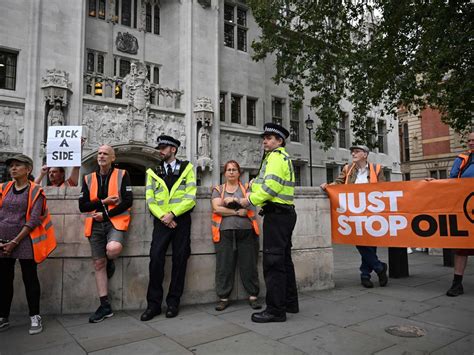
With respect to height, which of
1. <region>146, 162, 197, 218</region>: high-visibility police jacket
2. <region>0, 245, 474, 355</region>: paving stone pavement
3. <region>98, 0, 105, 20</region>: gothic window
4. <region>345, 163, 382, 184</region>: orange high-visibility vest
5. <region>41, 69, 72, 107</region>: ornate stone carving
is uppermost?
<region>98, 0, 105, 20</region>: gothic window

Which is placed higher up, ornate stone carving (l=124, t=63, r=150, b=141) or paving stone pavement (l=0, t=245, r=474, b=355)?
ornate stone carving (l=124, t=63, r=150, b=141)

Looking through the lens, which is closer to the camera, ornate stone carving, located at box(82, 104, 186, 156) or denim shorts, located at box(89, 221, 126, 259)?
denim shorts, located at box(89, 221, 126, 259)

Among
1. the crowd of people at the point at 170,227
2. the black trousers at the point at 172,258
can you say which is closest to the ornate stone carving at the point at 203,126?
the crowd of people at the point at 170,227

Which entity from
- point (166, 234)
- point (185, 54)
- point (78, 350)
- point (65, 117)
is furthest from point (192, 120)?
point (78, 350)

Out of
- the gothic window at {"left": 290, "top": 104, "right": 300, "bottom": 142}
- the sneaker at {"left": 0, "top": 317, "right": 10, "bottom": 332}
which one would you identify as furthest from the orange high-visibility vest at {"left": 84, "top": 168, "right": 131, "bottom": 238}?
the gothic window at {"left": 290, "top": 104, "right": 300, "bottom": 142}

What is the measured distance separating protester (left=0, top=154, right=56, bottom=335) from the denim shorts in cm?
50

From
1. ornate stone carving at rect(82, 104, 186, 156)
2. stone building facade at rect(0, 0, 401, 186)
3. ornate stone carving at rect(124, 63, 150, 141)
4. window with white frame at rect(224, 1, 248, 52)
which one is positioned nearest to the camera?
stone building facade at rect(0, 0, 401, 186)

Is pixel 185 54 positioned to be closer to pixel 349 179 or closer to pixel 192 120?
pixel 192 120

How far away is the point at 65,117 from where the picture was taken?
1444 centimetres

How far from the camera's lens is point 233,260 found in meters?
5.10

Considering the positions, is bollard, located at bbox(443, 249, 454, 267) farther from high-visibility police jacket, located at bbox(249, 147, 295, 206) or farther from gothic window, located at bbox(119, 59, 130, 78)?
gothic window, located at bbox(119, 59, 130, 78)

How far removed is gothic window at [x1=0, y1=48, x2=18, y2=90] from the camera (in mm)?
14125

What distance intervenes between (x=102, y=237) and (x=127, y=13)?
658 inches

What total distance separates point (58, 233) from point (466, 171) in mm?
6290
